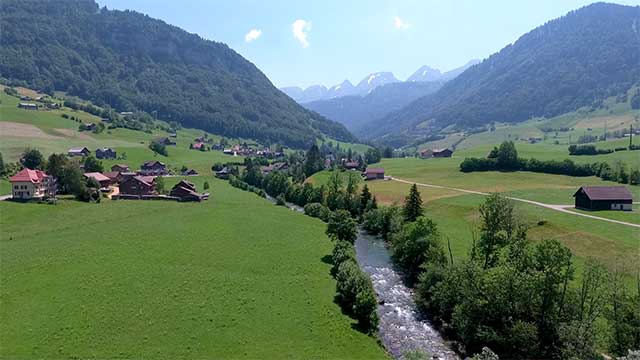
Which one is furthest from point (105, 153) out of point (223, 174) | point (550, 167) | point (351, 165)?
point (550, 167)

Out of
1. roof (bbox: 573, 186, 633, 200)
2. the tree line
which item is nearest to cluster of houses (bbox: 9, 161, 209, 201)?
roof (bbox: 573, 186, 633, 200)

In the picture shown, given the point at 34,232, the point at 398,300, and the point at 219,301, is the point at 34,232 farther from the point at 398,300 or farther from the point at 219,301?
the point at 398,300

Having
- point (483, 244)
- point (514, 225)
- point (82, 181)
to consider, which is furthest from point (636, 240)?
point (82, 181)

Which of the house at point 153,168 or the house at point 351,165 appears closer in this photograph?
the house at point 153,168

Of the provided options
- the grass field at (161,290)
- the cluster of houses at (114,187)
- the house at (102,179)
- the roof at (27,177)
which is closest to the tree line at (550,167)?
the grass field at (161,290)

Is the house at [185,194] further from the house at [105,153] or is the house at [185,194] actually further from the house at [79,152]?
the house at [105,153]

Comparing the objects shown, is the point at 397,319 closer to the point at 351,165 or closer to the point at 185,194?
the point at 185,194

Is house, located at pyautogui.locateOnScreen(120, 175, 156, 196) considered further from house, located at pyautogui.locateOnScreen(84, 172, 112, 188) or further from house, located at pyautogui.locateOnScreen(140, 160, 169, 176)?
house, located at pyautogui.locateOnScreen(140, 160, 169, 176)
